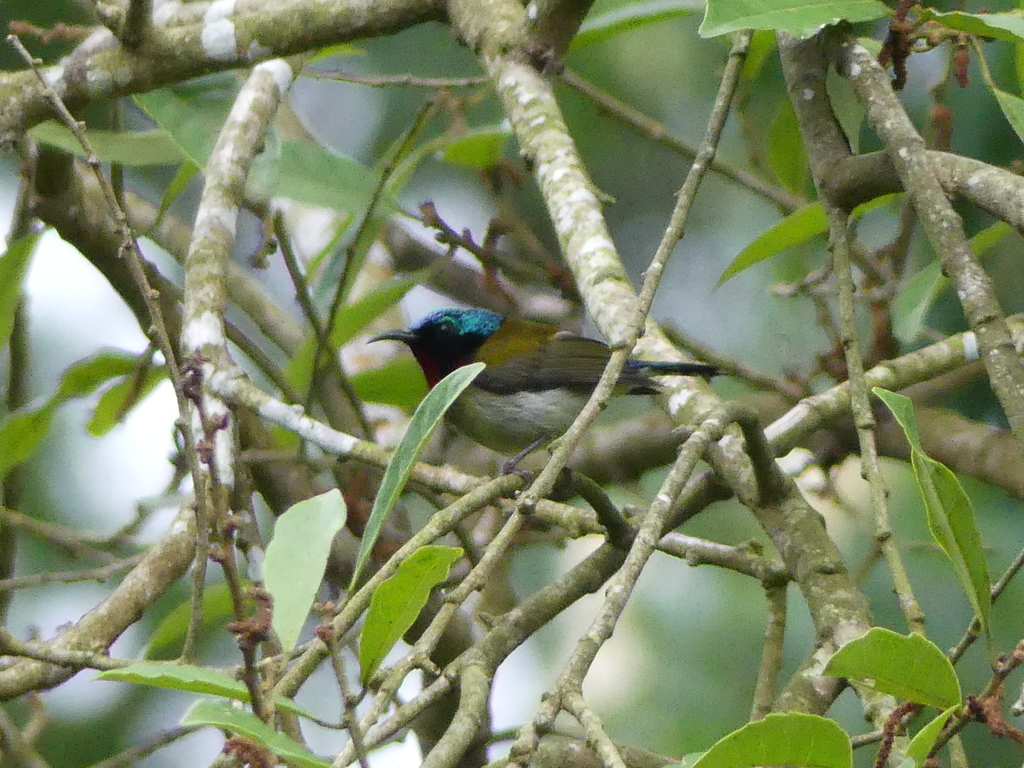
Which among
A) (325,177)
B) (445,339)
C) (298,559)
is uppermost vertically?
(445,339)

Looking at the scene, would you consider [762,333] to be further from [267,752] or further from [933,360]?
[267,752]

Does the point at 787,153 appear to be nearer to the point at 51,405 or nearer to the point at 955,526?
the point at 51,405

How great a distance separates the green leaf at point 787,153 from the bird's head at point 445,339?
108 centimetres

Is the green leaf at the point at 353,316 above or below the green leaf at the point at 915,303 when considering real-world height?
above

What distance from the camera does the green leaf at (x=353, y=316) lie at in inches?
123

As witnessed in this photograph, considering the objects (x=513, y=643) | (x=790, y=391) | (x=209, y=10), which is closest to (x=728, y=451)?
(x=513, y=643)

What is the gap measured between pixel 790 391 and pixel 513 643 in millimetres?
2127

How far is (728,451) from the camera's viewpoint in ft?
6.36

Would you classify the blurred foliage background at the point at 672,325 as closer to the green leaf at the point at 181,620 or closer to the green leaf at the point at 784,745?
the green leaf at the point at 181,620

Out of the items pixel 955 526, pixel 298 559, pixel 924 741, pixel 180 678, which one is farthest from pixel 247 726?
pixel 955 526

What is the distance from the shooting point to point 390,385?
343 cm

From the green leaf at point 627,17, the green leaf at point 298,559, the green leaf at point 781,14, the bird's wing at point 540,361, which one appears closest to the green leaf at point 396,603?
the green leaf at point 298,559

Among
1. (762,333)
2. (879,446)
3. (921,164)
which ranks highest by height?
(762,333)

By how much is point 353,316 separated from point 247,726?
2.14 meters
